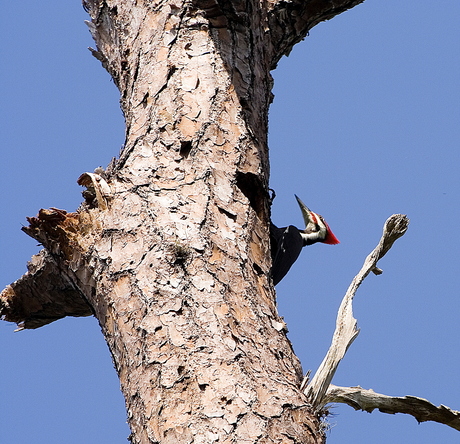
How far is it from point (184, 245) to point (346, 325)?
0.56 m

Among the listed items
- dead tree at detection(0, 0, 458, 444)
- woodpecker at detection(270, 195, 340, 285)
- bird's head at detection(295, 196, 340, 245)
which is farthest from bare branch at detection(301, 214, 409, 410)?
bird's head at detection(295, 196, 340, 245)

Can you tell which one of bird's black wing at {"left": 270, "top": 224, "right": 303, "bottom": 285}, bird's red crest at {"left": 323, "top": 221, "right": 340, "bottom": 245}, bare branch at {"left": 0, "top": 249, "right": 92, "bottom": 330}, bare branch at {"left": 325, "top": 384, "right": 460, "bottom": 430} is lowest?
bare branch at {"left": 325, "top": 384, "right": 460, "bottom": 430}

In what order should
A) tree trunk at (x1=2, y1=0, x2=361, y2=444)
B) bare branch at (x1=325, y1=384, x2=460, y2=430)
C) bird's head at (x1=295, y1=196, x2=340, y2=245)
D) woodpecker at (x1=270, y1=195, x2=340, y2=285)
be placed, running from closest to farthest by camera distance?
1. tree trunk at (x1=2, y1=0, x2=361, y2=444)
2. bare branch at (x1=325, y1=384, x2=460, y2=430)
3. woodpecker at (x1=270, y1=195, x2=340, y2=285)
4. bird's head at (x1=295, y1=196, x2=340, y2=245)

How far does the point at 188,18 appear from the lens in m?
2.82

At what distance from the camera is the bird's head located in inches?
273

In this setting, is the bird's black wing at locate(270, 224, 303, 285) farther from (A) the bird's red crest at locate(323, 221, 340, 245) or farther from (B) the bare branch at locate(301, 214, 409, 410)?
(A) the bird's red crest at locate(323, 221, 340, 245)

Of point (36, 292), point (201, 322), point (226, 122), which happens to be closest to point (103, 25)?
point (226, 122)

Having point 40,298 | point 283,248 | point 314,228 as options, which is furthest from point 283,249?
point 314,228

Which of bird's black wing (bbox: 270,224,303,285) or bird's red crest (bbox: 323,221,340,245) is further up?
bird's red crest (bbox: 323,221,340,245)

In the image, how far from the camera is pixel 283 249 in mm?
4652

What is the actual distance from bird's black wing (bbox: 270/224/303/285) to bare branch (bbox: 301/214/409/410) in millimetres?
1837

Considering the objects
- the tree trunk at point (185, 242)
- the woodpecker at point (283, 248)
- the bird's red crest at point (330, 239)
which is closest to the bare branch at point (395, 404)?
the tree trunk at point (185, 242)

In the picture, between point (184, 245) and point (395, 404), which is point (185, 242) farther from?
point (395, 404)

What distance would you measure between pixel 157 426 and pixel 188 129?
3.57 ft
